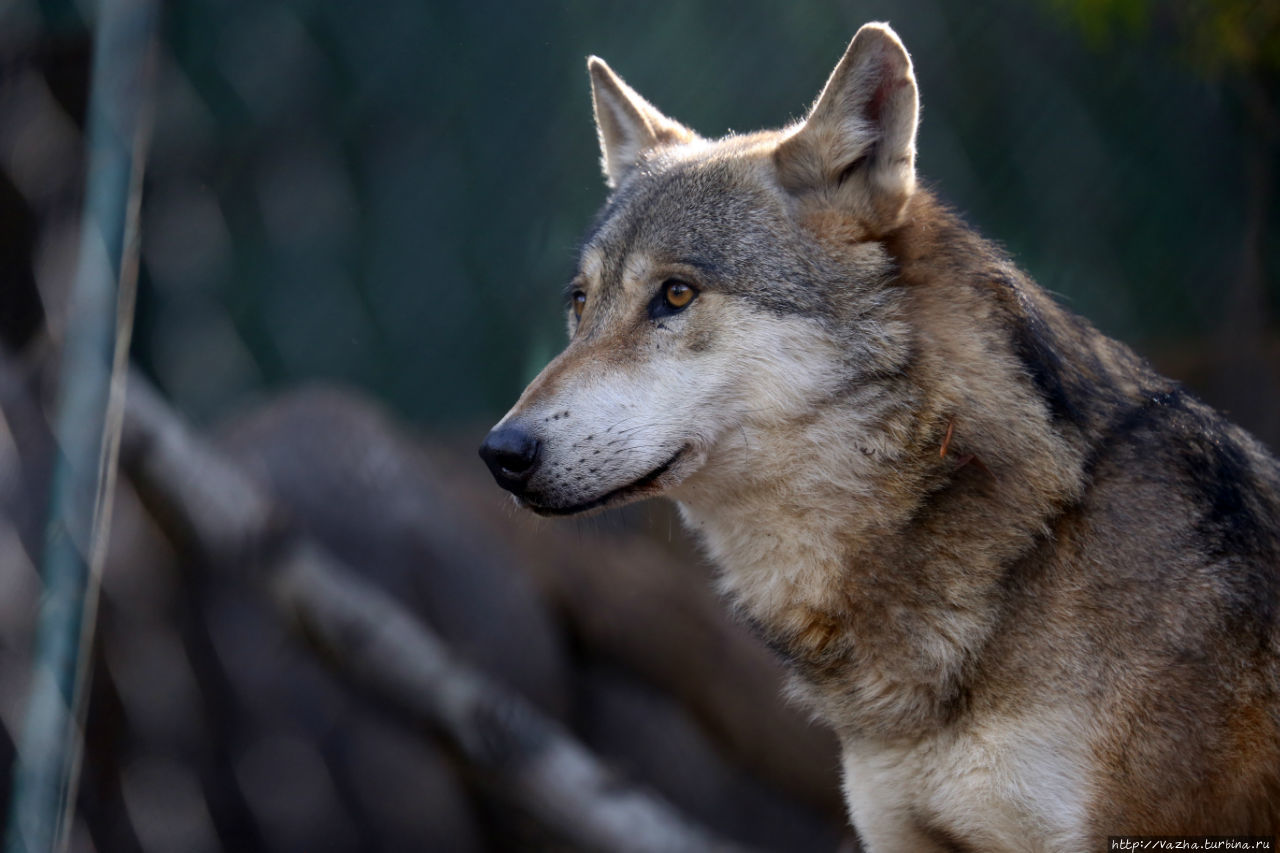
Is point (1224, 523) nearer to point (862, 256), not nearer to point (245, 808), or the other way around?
point (862, 256)

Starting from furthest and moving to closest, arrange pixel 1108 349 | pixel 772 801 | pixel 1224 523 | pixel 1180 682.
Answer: pixel 772 801, pixel 1108 349, pixel 1224 523, pixel 1180 682

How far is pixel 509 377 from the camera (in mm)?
3904

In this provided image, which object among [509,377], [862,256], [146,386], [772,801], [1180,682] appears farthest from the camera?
[772,801]

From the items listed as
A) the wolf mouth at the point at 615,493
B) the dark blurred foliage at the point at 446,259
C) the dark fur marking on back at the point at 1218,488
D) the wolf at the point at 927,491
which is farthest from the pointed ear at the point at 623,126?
the dark fur marking on back at the point at 1218,488

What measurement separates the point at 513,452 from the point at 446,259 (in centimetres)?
210

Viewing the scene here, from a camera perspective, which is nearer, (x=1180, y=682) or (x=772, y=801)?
(x=1180, y=682)

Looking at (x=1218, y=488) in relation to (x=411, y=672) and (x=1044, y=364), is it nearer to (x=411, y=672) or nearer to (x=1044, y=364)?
(x=1044, y=364)

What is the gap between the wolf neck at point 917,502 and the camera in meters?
1.92

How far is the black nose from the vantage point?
75.4 inches

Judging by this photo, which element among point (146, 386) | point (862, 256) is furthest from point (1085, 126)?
point (146, 386)

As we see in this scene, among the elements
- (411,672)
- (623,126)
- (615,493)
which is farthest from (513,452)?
(623,126)

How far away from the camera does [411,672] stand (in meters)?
2.52

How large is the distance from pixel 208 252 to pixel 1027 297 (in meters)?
2.55

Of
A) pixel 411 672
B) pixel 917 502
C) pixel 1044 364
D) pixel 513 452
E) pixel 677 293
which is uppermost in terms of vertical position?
pixel 677 293
